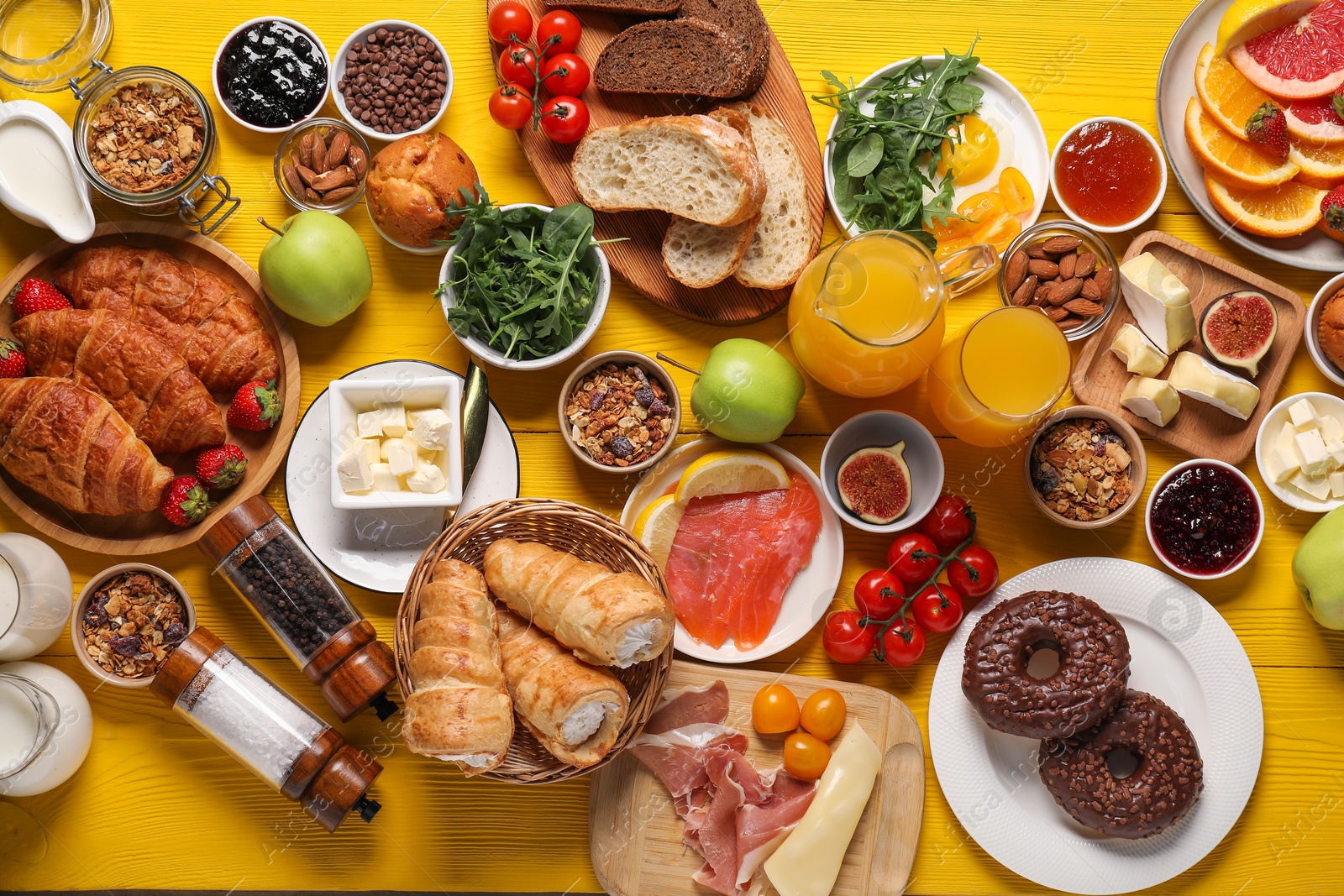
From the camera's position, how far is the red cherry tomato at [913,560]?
2.36 meters

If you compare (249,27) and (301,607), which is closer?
(301,607)

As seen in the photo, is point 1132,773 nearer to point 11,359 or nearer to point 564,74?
point 564,74

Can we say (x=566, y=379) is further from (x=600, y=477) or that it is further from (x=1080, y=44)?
(x=1080, y=44)

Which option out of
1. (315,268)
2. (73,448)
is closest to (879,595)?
(315,268)

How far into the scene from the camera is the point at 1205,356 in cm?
247

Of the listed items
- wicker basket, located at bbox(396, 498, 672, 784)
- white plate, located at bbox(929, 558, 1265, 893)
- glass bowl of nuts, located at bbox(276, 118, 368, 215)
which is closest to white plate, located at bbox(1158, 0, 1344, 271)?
white plate, located at bbox(929, 558, 1265, 893)

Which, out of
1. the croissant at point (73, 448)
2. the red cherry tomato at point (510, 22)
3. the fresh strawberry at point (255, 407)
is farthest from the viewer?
the red cherry tomato at point (510, 22)

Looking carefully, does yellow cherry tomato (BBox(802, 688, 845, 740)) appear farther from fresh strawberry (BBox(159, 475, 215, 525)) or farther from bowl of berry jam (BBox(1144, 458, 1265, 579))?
fresh strawberry (BBox(159, 475, 215, 525))

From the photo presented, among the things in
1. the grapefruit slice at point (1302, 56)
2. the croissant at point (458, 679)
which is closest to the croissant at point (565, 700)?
the croissant at point (458, 679)

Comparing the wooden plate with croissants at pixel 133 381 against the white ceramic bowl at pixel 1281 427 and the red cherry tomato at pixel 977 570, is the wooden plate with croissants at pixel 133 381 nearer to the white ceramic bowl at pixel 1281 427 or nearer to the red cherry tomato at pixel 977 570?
the red cherry tomato at pixel 977 570

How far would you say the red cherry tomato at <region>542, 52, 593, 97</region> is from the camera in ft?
7.86

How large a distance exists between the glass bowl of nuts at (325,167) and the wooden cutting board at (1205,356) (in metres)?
2.02

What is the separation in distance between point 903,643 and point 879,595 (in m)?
0.14

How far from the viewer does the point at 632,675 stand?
2221 mm
